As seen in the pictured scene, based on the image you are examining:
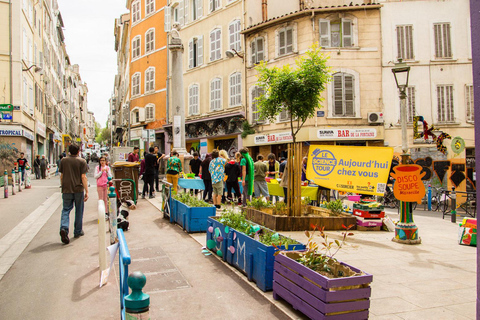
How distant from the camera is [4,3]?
893 inches

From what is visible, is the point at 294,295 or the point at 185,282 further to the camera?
the point at 185,282

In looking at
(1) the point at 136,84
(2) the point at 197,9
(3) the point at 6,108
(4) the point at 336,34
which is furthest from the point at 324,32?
(1) the point at 136,84

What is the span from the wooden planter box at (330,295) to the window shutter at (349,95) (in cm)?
1735

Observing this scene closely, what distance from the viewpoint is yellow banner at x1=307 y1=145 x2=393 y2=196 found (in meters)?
8.96

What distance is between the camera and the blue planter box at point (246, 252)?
182 inches

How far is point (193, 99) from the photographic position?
2839 centimetres

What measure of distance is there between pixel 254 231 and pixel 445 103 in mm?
18264

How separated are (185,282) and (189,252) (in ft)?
4.94

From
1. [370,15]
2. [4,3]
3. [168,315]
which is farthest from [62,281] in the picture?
[4,3]

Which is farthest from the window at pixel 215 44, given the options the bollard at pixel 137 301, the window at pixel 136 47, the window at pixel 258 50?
Answer: the bollard at pixel 137 301

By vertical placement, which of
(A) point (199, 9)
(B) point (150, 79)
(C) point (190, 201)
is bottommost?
(C) point (190, 201)

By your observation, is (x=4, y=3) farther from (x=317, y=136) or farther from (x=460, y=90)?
(x=460, y=90)

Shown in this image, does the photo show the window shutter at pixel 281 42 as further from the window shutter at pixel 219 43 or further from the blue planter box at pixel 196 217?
the blue planter box at pixel 196 217

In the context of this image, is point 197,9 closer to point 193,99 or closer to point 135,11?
point 193,99
